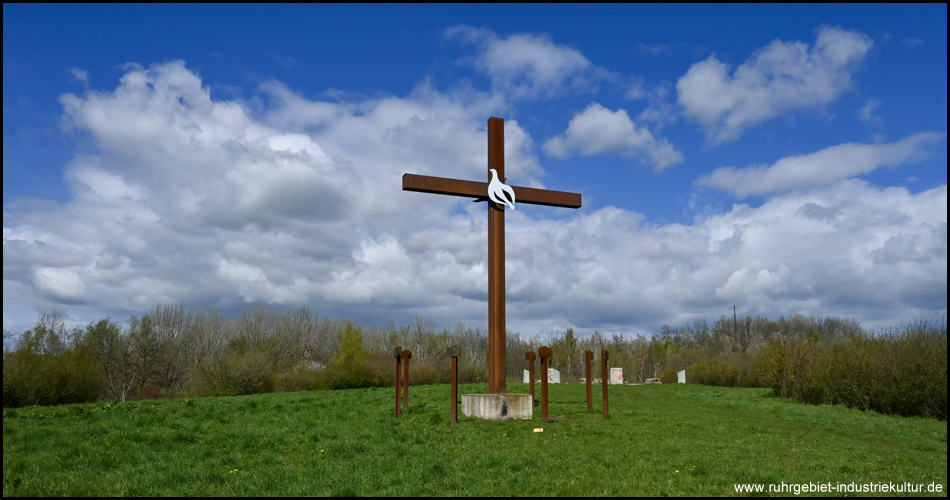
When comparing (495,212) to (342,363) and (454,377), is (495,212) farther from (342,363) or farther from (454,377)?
(342,363)

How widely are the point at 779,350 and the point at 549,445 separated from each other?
18977 millimetres

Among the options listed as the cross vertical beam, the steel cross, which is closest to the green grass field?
the cross vertical beam

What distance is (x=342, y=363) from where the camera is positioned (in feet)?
98.6

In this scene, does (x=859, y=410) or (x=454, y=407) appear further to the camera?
(x=859, y=410)

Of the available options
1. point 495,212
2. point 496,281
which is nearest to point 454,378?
point 496,281

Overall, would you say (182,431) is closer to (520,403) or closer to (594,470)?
(520,403)

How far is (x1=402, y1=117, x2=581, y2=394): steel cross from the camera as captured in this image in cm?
1268

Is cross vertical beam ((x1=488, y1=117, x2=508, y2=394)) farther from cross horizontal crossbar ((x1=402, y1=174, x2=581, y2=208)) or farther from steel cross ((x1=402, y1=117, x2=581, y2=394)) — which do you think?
cross horizontal crossbar ((x1=402, y1=174, x2=581, y2=208))

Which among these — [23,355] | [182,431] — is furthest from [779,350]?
[23,355]

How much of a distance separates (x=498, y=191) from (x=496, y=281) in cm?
194

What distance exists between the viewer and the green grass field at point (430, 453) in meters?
6.60

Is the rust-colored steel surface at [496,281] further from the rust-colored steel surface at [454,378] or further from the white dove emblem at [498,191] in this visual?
the rust-colored steel surface at [454,378]

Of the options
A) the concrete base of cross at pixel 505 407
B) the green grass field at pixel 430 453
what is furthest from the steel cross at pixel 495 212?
the green grass field at pixel 430 453

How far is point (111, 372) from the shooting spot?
38.8 m
